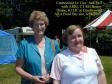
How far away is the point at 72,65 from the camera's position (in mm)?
4395

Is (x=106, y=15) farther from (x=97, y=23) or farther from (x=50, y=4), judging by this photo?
(x=50, y=4)

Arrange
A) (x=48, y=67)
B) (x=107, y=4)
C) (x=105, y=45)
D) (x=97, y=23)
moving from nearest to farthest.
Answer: (x=48, y=67) → (x=97, y=23) → (x=105, y=45) → (x=107, y=4)

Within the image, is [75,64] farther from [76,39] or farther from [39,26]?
[39,26]

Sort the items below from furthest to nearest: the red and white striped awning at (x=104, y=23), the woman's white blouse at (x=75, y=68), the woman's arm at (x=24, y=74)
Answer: the red and white striped awning at (x=104, y=23) < the woman's arm at (x=24, y=74) < the woman's white blouse at (x=75, y=68)

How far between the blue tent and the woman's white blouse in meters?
17.6

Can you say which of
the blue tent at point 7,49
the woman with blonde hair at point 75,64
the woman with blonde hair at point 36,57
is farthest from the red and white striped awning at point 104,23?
the woman with blonde hair at point 75,64

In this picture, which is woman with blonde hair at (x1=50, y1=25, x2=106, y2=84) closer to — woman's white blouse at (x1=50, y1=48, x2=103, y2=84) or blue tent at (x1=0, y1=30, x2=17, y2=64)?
woman's white blouse at (x1=50, y1=48, x2=103, y2=84)

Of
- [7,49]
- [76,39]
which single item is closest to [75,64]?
[76,39]

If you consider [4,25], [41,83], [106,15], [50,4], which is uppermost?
[41,83]

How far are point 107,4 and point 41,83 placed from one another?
3633 centimetres

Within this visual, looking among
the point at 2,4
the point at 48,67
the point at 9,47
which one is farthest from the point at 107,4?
the point at 48,67

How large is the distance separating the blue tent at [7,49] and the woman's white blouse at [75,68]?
17607 mm

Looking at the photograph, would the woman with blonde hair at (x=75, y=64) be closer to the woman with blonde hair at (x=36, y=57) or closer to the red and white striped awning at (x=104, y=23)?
the woman with blonde hair at (x=36, y=57)

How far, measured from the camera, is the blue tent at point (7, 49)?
874 inches
